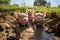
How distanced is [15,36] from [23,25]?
736mm

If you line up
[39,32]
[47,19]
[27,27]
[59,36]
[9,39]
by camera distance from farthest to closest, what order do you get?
1. [47,19]
2. [59,36]
3. [39,32]
4. [27,27]
5. [9,39]

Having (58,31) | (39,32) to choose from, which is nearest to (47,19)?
(58,31)

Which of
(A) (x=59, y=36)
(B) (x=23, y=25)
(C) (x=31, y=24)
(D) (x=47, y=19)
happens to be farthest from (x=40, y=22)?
(D) (x=47, y=19)

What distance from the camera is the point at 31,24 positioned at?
1257 cm

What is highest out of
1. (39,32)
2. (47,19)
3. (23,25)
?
(23,25)

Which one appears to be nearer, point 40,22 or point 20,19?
point 20,19

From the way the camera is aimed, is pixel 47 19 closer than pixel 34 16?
No

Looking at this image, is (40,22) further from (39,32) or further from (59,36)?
(59,36)

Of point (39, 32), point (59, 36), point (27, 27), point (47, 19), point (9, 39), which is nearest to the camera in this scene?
point (9, 39)

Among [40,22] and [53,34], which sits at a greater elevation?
[40,22]

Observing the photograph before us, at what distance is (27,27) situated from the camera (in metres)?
12.1

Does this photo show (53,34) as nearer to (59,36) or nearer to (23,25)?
(59,36)

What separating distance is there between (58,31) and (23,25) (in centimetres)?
413

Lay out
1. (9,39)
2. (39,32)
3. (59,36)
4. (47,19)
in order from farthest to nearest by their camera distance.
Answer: (47,19) < (59,36) < (39,32) < (9,39)
